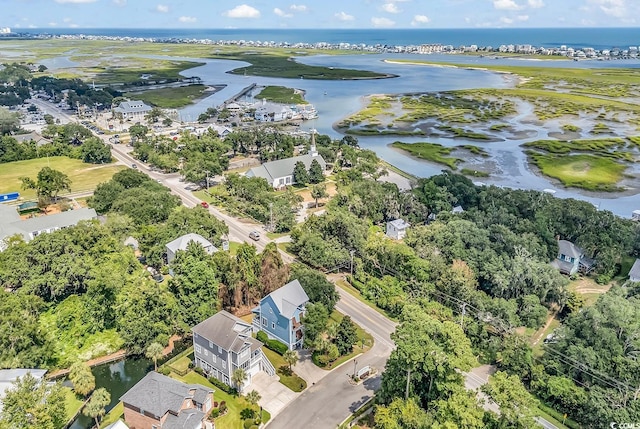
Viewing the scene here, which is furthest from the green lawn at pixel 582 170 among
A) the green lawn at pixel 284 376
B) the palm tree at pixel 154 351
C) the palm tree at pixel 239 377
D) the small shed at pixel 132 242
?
the palm tree at pixel 154 351

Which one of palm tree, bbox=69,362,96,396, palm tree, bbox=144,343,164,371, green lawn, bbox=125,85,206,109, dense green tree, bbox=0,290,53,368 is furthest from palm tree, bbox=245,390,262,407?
green lawn, bbox=125,85,206,109

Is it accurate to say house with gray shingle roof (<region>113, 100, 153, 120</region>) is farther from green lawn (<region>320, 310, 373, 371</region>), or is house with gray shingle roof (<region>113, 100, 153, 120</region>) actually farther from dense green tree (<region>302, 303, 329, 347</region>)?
dense green tree (<region>302, 303, 329, 347</region>)

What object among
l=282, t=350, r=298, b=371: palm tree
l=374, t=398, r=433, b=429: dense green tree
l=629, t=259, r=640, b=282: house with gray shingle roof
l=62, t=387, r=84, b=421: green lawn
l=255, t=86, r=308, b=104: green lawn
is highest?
l=255, t=86, r=308, b=104: green lawn

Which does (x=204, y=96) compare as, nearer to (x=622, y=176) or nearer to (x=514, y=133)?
(x=514, y=133)

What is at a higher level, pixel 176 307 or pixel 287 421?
pixel 176 307

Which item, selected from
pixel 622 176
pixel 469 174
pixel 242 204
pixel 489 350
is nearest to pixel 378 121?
pixel 469 174

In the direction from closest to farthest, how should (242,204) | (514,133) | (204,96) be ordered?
(242,204) < (514,133) < (204,96)
